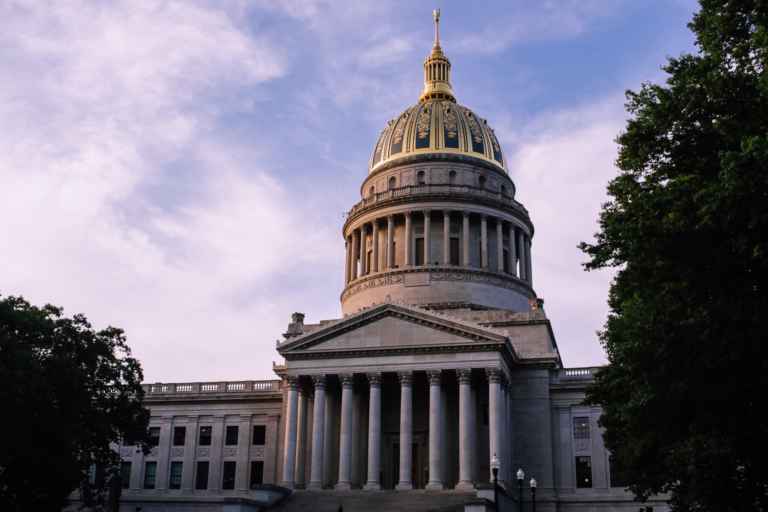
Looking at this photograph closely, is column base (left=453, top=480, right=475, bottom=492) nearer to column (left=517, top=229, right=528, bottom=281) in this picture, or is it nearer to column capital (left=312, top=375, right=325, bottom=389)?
column capital (left=312, top=375, right=325, bottom=389)

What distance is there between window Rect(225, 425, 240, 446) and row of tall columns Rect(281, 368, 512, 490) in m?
10.7

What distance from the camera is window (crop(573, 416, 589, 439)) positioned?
61438 millimetres

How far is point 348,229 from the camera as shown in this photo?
83.4m

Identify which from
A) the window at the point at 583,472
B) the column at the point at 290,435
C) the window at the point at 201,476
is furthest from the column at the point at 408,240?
the window at the point at 201,476

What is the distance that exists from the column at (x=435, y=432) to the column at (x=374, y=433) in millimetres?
3537

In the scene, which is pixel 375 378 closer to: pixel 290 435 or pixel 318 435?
pixel 318 435

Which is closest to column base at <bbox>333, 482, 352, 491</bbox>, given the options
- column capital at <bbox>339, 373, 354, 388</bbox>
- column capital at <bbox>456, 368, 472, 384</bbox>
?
column capital at <bbox>339, 373, 354, 388</bbox>

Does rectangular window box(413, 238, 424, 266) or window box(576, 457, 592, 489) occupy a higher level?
rectangular window box(413, 238, 424, 266)

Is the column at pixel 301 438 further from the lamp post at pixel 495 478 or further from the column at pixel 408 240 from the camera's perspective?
the column at pixel 408 240

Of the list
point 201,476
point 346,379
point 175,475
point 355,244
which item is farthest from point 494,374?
point 355,244

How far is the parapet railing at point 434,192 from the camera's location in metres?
78.2

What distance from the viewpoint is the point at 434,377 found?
57.8 metres

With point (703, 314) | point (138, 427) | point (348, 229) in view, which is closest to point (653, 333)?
point (703, 314)

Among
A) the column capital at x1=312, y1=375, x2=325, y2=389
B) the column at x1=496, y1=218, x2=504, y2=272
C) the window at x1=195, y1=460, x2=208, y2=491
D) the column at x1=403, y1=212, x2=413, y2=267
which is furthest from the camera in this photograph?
the column at x1=496, y1=218, x2=504, y2=272
